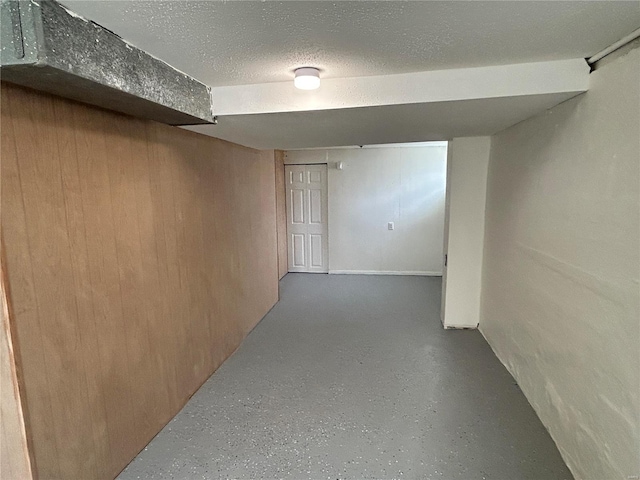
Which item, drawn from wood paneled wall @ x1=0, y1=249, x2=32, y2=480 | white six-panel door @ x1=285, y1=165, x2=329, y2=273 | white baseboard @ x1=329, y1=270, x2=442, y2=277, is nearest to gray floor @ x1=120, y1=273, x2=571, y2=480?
wood paneled wall @ x1=0, y1=249, x2=32, y2=480

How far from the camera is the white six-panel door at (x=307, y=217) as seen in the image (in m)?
5.87

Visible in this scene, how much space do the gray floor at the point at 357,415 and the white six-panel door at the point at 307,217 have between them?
96.5 inches

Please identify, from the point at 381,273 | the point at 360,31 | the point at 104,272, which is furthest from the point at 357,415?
the point at 381,273

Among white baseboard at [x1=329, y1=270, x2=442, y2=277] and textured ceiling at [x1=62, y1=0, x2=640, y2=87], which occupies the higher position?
textured ceiling at [x1=62, y1=0, x2=640, y2=87]

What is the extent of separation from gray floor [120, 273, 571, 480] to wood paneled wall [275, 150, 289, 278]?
2.22 m

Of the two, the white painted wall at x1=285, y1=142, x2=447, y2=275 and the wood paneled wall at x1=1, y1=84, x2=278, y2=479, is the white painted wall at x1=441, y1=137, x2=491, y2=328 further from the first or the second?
the wood paneled wall at x1=1, y1=84, x2=278, y2=479

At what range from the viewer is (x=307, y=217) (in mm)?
5984

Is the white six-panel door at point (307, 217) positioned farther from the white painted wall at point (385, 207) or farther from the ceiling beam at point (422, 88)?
the ceiling beam at point (422, 88)

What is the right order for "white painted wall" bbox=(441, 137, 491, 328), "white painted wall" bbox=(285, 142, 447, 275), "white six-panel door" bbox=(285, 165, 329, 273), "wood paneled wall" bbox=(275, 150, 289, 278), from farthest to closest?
"white six-panel door" bbox=(285, 165, 329, 273) < "wood paneled wall" bbox=(275, 150, 289, 278) < "white painted wall" bbox=(285, 142, 447, 275) < "white painted wall" bbox=(441, 137, 491, 328)

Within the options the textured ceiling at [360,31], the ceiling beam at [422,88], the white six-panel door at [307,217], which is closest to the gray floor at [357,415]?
the ceiling beam at [422,88]

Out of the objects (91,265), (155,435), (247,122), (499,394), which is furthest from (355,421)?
(247,122)

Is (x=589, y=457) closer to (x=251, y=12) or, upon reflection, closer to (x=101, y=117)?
(x=251, y=12)

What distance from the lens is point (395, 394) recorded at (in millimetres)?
2488

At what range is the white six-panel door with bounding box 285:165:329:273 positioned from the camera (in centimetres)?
587
